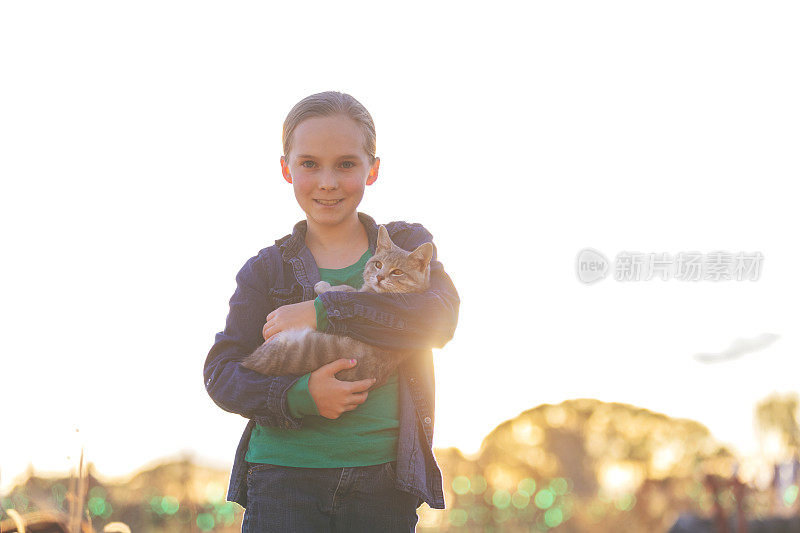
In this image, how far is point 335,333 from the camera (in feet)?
7.59

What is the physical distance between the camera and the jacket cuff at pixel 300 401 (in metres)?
2.23

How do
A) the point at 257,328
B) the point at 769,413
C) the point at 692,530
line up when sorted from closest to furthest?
the point at 257,328 → the point at 692,530 → the point at 769,413

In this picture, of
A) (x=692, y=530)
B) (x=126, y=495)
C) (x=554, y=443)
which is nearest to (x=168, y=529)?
(x=126, y=495)

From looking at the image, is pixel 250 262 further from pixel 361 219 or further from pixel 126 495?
pixel 126 495

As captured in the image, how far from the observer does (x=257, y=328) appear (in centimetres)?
249

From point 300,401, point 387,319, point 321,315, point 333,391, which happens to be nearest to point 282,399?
point 300,401

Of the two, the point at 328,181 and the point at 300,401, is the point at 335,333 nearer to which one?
the point at 300,401

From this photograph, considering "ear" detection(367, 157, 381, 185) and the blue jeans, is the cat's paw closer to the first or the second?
"ear" detection(367, 157, 381, 185)

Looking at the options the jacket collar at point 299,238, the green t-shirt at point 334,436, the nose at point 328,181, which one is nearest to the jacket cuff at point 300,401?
the green t-shirt at point 334,436

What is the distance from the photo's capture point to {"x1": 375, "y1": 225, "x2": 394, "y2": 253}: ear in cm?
252

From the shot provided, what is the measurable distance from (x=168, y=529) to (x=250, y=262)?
7.04 meters

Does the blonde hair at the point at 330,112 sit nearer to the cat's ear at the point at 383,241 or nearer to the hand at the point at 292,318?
the cat's ear at the point at 383,241

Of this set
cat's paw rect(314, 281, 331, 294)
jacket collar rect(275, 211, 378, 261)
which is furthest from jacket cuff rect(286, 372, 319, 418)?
jacket collar rect(275, 211, 378, 261)

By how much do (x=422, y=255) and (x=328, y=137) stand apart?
1.65 feet
